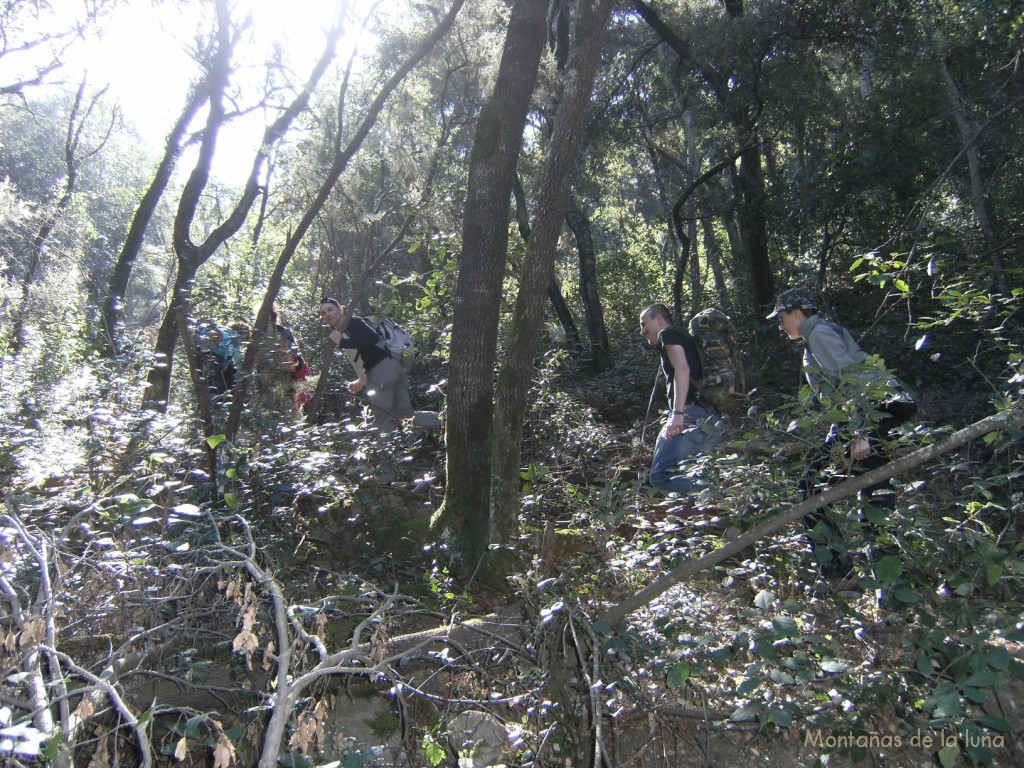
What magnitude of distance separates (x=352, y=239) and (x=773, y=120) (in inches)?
418

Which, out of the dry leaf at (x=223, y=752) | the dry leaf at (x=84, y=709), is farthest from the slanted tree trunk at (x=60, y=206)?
the dry leaf at (x=223, y=752)

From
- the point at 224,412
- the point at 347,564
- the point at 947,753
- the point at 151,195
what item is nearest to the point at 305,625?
the point at 347,564

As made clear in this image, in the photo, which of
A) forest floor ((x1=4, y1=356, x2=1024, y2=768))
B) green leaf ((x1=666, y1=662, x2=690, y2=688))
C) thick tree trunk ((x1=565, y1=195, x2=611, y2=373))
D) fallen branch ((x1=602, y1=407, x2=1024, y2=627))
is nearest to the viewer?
green leaf ((x1=666, y1=662, x2=690, y2=688))

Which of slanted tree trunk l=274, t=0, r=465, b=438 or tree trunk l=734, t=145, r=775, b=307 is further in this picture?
tree trunk l=734, t=145, r=775, b=307

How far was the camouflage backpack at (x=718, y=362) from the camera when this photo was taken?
511 cm

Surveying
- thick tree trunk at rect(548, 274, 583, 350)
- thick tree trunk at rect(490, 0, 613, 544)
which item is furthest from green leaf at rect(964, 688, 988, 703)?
thick tree trunk at rect(548, 274, 583, 350)

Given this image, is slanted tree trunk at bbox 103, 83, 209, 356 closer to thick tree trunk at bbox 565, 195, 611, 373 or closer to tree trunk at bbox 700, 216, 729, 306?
thick tree trunk at bbox 565, 195, 611, 373

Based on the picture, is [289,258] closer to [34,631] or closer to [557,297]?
[34,631]

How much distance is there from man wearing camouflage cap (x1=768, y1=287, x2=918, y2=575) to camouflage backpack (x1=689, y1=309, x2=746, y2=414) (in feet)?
2.46

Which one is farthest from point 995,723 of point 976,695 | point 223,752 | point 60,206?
point 60,206

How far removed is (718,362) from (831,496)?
7.08ft

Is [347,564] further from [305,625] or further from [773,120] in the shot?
[773,120]

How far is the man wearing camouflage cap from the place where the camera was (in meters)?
3.04

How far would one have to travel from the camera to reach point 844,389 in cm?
315
